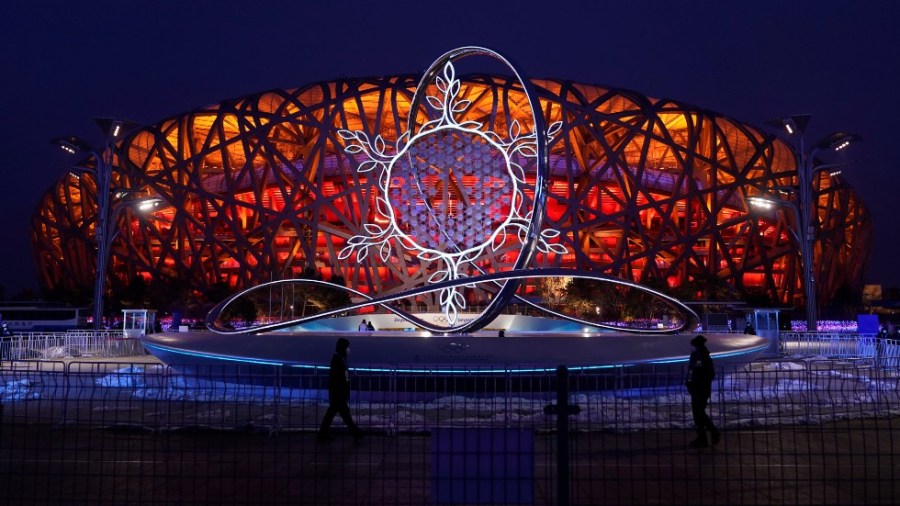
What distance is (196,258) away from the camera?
45.9m

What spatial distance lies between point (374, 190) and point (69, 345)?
24618 millimetres

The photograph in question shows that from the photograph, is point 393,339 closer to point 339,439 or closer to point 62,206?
point 339,439

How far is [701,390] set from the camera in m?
8.39

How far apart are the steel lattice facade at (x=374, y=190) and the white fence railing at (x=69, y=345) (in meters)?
19.9

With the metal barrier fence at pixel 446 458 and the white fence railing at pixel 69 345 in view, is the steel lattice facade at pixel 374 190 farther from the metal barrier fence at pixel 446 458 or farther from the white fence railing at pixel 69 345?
the metal barrier fence at pixel 446 458

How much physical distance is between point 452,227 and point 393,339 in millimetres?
3493

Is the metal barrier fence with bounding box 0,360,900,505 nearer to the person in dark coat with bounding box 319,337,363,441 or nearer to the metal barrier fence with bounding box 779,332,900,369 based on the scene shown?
the person in dark coat with bounding box 319,337,363,441

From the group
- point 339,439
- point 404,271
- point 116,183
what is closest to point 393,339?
point 339,439

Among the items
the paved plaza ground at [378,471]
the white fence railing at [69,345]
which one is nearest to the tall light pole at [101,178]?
the white fence railing at [69,345]

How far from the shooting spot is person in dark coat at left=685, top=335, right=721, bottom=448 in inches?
316

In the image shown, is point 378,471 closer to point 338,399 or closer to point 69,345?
point 338,399

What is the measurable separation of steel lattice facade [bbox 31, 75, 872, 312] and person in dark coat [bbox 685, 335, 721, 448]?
32.8 meters

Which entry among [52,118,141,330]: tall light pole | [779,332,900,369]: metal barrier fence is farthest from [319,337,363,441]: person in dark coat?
[52,118,141,330]: tall light pole

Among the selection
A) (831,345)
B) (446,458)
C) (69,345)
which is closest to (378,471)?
(446,458)
